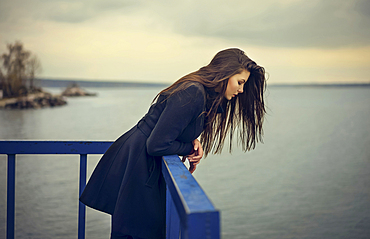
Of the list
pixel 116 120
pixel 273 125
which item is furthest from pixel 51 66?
pixel 273 125

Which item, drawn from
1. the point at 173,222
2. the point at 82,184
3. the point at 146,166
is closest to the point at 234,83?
the point at 146,166

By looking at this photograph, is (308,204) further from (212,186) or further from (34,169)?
(34,169)

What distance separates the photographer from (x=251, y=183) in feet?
62.2

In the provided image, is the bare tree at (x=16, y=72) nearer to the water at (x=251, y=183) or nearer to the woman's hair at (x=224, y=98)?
the water at (x=251, y=183)

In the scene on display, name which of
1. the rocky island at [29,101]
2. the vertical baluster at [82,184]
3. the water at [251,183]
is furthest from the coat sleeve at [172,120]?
the rocky island at [29,101]

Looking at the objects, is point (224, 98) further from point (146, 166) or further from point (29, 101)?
point (29, 101)

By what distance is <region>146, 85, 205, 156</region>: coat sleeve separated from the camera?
1217 mm

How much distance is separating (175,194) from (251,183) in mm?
18827

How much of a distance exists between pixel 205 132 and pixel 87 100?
1462 inches

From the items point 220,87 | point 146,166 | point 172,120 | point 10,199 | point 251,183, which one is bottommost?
point 251,183

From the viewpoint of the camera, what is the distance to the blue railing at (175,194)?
63cm

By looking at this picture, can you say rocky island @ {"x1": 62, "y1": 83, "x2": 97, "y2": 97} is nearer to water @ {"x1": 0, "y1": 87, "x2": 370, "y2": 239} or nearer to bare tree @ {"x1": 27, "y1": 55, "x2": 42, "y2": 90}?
water @ {"x1": 0, "y1": 87, "x2": 370, "y2": 239}

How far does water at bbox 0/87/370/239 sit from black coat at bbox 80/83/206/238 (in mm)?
10212

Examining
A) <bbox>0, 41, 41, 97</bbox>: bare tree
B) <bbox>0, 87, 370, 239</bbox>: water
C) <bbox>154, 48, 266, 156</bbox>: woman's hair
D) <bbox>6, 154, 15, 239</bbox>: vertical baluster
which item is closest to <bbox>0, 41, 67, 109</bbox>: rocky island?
<bbox>0, 41, 41, 97</bbox>: bare tree
